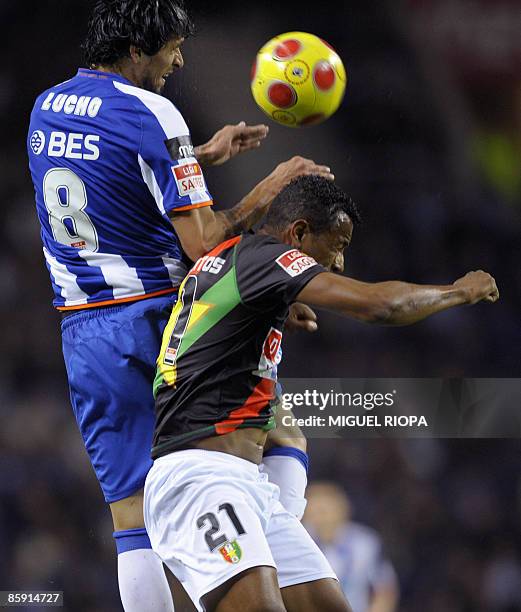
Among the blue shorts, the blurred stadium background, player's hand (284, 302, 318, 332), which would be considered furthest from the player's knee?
the blurred stadium background

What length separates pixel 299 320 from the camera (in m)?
3.29

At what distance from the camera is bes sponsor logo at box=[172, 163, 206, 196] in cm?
298

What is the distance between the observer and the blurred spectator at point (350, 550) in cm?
504

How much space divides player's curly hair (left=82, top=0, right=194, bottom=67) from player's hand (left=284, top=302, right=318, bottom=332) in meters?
0.89

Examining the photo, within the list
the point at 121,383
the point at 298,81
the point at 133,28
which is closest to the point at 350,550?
the point at 121,383

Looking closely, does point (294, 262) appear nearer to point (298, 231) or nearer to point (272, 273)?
point (272, 273)

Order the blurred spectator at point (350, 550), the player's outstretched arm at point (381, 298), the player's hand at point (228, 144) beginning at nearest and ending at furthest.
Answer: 1. the player's outstretched arm at point (381, 298)
2. the player's hand at point (228, 144)
3. the blurred spectator at point (350, 550)

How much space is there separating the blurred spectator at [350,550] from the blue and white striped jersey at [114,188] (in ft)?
7.75

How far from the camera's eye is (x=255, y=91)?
354cm

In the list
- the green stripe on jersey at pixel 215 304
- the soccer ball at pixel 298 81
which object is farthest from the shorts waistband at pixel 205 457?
the soccer ball at pixel 298 81

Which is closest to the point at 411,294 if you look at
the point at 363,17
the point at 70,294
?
the point at 70,294

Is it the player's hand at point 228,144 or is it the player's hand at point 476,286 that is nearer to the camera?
the player's hand at point 476,286

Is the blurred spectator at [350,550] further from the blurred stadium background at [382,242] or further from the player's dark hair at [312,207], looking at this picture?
the player's dark hair at [312,207]

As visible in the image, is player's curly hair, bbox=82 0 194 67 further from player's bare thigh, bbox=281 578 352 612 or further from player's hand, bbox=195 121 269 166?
player's bare thigh, bbox=281 578 352 612
